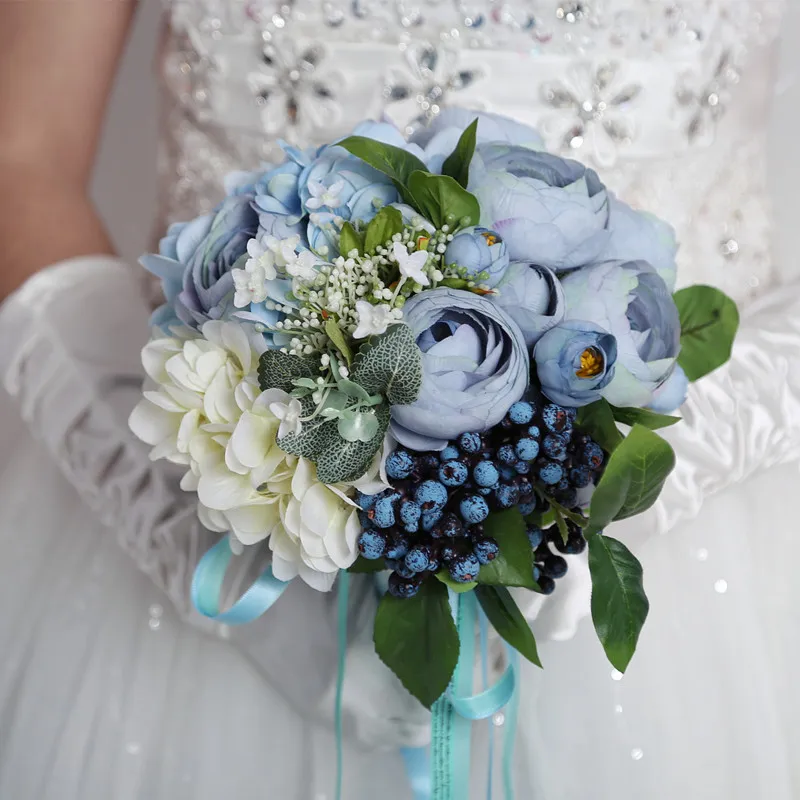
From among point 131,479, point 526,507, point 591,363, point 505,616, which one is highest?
point 591,363

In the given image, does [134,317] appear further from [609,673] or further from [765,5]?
[765,5]

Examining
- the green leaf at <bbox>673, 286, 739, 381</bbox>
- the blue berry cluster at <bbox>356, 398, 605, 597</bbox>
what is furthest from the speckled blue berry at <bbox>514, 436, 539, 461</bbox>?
the green leaf at <bbox>673, 286, 739, 381</bbox>

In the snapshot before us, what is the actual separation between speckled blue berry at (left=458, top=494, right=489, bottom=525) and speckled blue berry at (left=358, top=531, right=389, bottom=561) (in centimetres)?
5

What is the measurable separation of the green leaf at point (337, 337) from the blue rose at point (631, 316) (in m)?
0.14

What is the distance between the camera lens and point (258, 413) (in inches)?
17.8

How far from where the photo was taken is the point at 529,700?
2.13 ft

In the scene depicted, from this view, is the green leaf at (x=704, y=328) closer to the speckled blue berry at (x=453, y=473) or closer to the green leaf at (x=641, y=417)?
the green leaf at (x=641, y=417)

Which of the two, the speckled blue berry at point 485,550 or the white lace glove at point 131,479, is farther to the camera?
the white lace glove at point 131,479

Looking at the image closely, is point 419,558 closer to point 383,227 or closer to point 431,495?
point 431,495

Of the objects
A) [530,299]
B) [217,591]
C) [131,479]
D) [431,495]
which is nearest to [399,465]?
[431,495]

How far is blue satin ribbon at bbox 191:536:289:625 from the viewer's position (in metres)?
0.55

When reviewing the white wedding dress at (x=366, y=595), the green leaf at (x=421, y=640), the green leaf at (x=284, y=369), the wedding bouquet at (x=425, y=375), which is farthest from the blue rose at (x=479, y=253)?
the white wedding dress at (x=366, y=595)

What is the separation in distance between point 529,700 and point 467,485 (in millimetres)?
302

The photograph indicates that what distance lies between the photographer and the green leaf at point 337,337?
43 cm
